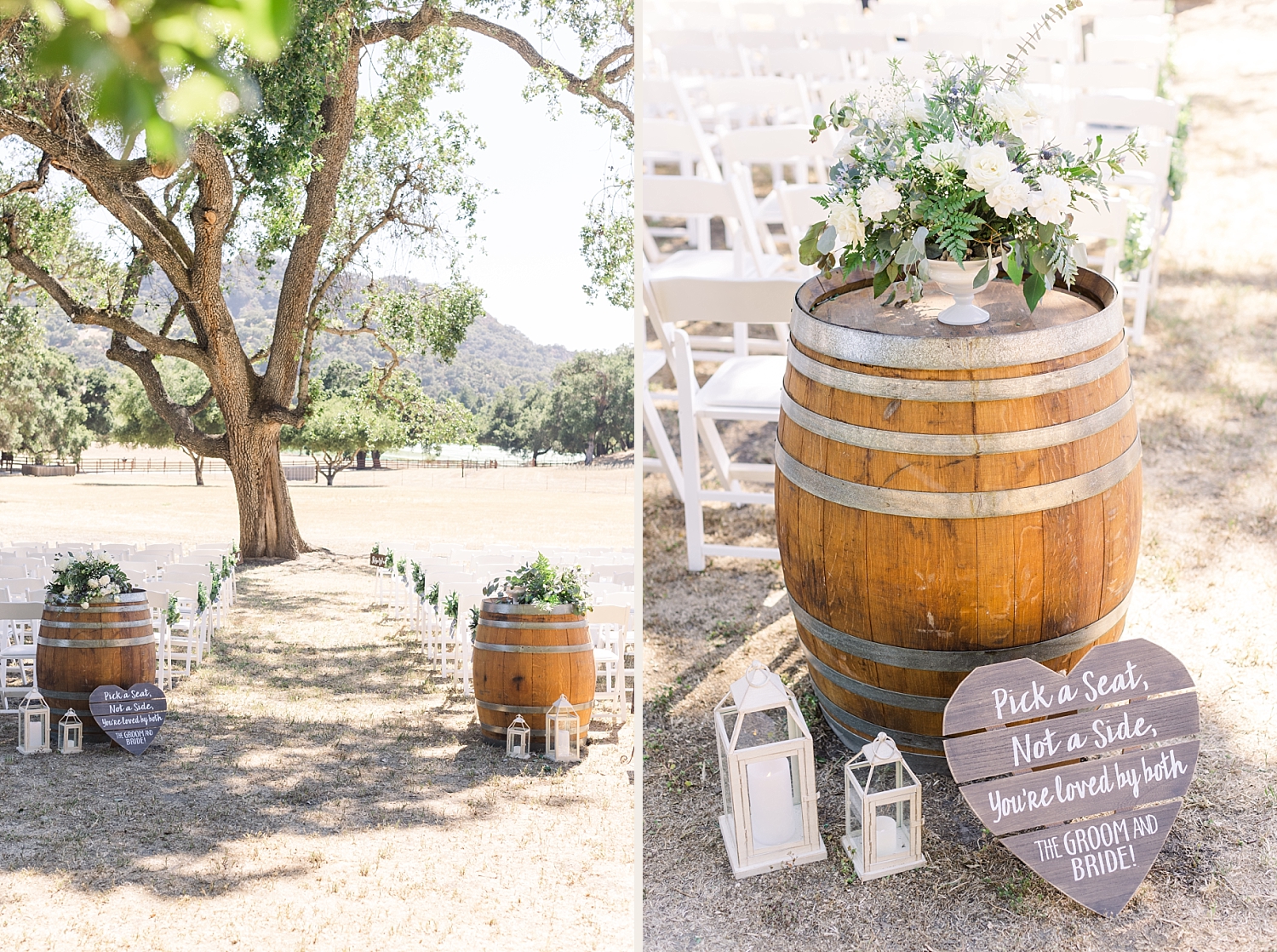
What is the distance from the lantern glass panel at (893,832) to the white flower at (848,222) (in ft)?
4.34

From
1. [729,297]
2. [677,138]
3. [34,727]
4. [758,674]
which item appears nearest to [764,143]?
[677,138]

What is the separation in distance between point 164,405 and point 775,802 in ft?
8.37

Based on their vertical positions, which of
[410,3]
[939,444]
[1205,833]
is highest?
[410,3]

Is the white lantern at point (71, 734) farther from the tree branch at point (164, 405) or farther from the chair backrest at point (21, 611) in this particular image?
the tree branch at point (164, 405)

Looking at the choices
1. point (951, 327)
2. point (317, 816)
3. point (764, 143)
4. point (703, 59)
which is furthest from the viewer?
point (703, 59)

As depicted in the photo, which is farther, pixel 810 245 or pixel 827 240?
pixel 810 245

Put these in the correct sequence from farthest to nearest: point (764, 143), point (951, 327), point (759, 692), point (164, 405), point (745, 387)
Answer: point (764, 143) → point (745, 387) → point (164, 405) → point (759, 692) → point (951, 327)

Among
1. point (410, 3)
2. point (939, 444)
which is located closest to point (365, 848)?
point (939, 444)

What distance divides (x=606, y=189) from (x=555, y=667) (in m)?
1.64

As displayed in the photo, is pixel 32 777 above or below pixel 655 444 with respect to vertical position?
below

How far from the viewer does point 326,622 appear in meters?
3.77

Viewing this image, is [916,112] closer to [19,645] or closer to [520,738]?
[520,738]

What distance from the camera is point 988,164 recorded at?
2.15 m

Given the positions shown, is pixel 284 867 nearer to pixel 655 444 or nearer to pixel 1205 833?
pixel 655 444
